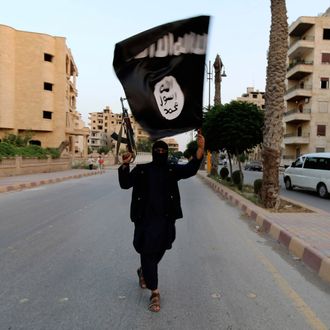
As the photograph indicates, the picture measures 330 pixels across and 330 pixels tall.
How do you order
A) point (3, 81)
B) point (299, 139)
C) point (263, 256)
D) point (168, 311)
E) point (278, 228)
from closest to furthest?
point (168, 311), point (263, 256), point (278, 228), point (3, 81), point (299, 139)

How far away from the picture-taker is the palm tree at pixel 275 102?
1102cm

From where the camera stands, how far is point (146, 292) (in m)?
4.38

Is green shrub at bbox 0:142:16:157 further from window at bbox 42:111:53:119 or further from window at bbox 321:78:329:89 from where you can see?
window at bbox 321:78:329:89

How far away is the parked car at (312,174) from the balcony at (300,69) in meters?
36.4

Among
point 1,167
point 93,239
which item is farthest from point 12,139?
point 93,239

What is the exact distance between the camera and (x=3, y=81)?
45.6 meters

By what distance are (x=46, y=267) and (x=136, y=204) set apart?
2139mm

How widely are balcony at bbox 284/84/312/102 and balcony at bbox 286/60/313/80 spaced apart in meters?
1.64

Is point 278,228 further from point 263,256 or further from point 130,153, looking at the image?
point 130,153

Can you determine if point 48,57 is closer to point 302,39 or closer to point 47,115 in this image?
point 47,115

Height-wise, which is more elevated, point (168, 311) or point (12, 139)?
point (12, 139)

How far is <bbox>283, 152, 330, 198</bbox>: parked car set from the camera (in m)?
16.9

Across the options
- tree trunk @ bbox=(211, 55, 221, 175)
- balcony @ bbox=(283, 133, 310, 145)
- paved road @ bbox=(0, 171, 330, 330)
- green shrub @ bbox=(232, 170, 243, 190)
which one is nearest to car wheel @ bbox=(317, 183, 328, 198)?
green shrub @ bbox=(232, 170, 243, 190)

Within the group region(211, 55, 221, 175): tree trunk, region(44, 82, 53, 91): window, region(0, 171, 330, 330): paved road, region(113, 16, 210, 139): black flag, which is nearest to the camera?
region(0, 171, 330, 330): paved road
